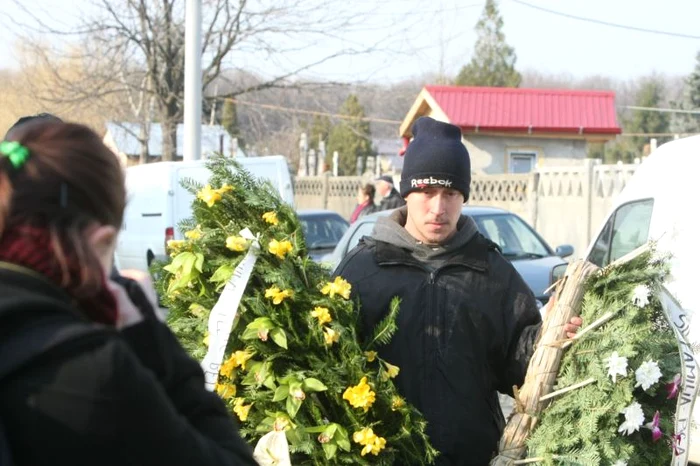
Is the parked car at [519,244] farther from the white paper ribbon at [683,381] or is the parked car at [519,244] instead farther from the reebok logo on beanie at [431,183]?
the white paper ribbon at [683,381]

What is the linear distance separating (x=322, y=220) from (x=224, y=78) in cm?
690

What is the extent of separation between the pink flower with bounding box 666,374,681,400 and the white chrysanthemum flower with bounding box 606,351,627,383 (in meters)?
0.23

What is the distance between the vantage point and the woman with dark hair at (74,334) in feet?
4.51

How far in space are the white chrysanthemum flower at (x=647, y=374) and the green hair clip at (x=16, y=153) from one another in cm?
235

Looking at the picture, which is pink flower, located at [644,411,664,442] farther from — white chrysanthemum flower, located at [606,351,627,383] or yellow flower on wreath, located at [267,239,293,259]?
yellow flower on wreath, located at [267,239,293,259]

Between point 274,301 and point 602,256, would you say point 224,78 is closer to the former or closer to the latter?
point 602,256

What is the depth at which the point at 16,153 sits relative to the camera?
4.91 ft

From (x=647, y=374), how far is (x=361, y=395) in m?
0.94

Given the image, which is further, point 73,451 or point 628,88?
point 628,88

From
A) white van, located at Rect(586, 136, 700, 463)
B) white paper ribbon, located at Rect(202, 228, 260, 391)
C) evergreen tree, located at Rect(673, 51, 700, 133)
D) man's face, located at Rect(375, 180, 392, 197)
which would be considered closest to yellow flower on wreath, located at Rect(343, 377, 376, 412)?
white paper ribbon, located at Rect(202, 228, 260, 391)

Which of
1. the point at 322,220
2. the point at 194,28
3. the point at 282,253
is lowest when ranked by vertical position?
the point at 322,220

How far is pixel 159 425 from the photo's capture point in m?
1.45

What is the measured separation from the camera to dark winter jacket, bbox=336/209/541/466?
10.9 ft

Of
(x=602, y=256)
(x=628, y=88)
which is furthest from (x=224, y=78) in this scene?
(x=628, y=88)
